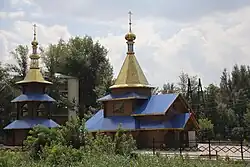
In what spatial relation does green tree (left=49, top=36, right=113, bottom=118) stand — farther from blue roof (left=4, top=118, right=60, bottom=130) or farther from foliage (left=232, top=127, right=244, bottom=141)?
foliage (left=232, top=127, right=244, bottom=141)

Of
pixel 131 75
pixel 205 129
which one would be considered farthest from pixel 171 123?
pixel 205 129

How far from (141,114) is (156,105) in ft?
4.48

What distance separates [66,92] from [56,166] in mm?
36577

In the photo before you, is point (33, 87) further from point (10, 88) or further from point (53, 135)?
point (53, 135)

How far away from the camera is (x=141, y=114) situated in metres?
31.5

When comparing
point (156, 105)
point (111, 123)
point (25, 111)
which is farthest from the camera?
point (25, 111)

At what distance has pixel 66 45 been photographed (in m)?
53.4

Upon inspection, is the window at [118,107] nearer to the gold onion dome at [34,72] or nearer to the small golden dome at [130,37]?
the small golden dome at [130,37]

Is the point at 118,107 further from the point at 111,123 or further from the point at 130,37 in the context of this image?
the point at 130,37

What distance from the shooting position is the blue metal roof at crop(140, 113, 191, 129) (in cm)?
3057

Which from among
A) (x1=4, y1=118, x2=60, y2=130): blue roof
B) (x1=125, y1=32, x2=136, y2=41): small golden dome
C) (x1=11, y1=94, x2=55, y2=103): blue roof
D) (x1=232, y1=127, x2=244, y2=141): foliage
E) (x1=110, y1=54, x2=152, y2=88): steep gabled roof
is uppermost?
(x1=125, y1=32, x2=136, y2=41): small golden dome

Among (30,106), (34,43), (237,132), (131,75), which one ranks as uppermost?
(34,43)

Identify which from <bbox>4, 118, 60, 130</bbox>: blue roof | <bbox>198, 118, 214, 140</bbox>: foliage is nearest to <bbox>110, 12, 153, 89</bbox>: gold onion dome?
<bbox>4, 118, 60, 130</bbox>: blue roof

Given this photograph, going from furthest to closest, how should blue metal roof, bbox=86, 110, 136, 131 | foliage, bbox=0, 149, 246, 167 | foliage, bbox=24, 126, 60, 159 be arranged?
1. blue metal roof, bbox=86, 110, 136, 131
2. foliage, bbox=24, 126, 60, 159
3. foliage, bbox=0, 149, 246, 167
